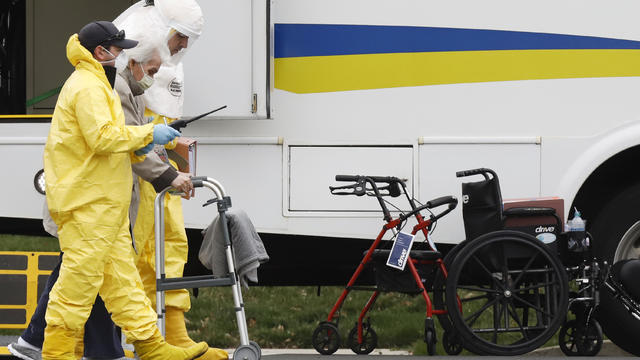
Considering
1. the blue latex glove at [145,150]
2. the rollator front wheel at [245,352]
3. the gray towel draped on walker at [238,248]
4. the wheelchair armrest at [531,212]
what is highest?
the blue latex glove at [145,150]

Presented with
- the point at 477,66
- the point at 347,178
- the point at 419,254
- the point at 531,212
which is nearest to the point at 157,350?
the point at 347,178

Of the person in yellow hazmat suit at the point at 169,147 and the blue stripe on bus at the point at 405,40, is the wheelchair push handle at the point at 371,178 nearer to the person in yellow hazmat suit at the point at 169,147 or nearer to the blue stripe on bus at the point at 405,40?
the blue stripe on bus at the point at 405,40

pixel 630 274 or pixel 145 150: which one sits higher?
pixel 145 150

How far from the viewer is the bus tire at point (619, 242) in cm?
537

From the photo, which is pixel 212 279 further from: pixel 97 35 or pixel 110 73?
pixel 97 35

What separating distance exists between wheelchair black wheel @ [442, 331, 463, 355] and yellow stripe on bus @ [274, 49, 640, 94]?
133 centimetres

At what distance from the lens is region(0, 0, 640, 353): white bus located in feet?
17.3

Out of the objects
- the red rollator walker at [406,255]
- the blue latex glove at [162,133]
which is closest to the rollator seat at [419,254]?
the red rollator walker at [406,255]

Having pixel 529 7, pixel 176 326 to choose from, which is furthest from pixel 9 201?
pixel 529 7

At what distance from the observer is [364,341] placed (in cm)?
548

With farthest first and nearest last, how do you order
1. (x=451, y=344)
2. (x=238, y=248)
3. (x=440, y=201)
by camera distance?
1. (x=451, y=344)
2. (x=440, y=201)
3. (x=238, y=248)

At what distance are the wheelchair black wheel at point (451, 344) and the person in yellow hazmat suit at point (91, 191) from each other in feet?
5.41

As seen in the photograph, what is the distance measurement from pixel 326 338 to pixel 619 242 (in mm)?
1646

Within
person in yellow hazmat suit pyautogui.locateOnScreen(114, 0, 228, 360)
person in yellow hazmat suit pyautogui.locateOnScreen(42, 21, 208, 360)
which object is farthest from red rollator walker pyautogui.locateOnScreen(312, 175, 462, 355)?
person in yellow hazmat suit pyautogui.locateOnScreen(42, 21, 208, 360)
